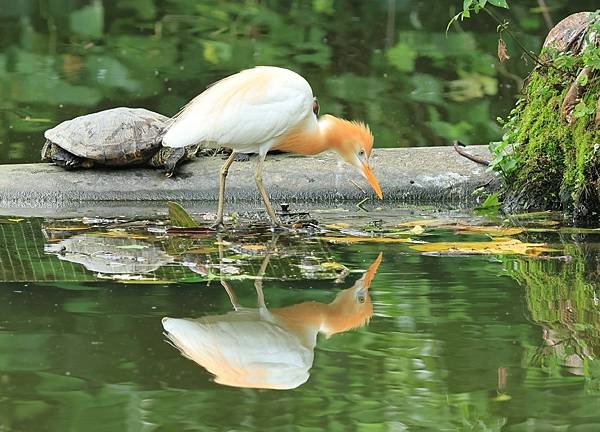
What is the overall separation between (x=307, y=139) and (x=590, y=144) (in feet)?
5.39

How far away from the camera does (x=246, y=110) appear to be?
7.06 metres

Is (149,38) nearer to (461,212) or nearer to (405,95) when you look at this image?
(405,95)

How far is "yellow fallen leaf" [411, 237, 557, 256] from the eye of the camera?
6406 millimetres

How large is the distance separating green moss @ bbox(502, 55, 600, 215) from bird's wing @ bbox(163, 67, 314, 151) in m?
1.60

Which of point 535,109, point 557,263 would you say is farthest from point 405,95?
point 557,263

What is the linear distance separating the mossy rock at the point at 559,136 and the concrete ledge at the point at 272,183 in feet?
1.37

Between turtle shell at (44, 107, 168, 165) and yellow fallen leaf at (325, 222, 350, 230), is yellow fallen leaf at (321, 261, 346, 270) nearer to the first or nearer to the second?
yellow fallen leaf at (325, 222, 350, 230)

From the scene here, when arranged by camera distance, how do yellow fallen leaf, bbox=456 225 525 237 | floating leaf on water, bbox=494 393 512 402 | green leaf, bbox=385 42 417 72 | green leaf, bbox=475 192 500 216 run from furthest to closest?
green leaf, bbox=385 42 417 72
green leaf, bbox=475 192 500 216
yellow fallen leaf, bbox=456 225 525 237
floating leaf on water, bbox=494 393 512 402

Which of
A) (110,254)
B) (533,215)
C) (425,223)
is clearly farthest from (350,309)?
(533,215)

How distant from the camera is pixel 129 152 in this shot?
8.23 meters

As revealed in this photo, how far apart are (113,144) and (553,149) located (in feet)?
9.17

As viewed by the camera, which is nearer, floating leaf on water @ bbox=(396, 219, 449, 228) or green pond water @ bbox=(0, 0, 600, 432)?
green pond water @ bbox=(0, 0, 600, 432)

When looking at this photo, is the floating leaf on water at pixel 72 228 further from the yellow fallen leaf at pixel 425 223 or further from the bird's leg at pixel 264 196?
the yellow fallen leaf at pixel 425 223

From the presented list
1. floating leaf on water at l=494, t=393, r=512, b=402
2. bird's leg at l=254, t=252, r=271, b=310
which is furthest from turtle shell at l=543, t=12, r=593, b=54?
floating leaf on water at l=494, t=393, r=512, b=402
